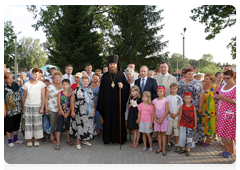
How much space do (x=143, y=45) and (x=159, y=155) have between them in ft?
57.8

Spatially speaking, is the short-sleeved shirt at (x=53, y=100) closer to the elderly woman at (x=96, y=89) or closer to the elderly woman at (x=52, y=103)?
the elderly woman at (x=52, y=103)

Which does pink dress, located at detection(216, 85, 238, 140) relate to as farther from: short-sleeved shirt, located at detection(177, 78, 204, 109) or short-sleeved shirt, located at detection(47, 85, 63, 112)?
short-sleeved shirt, located at detection(47, 85, 63, 112)

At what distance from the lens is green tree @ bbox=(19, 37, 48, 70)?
62.8 metres

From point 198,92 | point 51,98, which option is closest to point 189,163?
point 198,92

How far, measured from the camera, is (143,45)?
21328 millimetres

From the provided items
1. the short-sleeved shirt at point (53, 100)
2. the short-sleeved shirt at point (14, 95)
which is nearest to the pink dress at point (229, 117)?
the short-sleeved shirt at point (53, 100)

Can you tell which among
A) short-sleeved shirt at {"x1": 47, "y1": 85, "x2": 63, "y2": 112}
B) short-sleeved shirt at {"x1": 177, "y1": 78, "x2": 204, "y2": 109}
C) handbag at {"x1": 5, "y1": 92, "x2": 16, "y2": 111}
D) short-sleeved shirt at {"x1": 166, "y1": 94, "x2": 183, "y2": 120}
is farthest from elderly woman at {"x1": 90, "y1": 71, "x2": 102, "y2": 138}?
short-sleeved shirt at {"x1": 177, "y1": 78, "x2": 204, "y2": 109}

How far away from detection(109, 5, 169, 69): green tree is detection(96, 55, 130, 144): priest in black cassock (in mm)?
15524

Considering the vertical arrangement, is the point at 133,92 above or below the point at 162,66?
below

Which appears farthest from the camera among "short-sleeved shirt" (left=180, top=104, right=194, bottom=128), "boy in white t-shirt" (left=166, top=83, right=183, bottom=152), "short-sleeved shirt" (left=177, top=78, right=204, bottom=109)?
"short-sleeved shirt" (left=177, top=78, right=204, bottom=109)

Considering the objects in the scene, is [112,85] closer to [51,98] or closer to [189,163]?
[51,98]

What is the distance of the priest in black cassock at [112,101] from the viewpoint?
5703 millimetres

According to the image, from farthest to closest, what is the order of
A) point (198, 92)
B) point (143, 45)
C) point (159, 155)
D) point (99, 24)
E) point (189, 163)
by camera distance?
point (99, 24), point (143, 45), point (198, 92), point (159, 155), point (189, 163)

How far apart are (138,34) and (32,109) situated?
1798 centimetres
